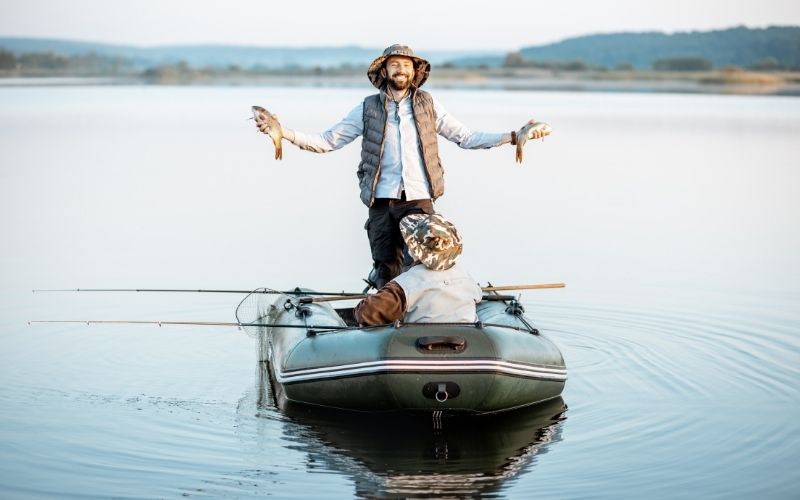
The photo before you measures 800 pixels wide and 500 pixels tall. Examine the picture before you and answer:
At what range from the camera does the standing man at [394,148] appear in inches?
349

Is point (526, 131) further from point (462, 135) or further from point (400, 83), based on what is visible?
point (400, 83)

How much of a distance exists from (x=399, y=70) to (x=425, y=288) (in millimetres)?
1780

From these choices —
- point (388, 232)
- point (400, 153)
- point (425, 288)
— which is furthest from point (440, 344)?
point (400, 153)

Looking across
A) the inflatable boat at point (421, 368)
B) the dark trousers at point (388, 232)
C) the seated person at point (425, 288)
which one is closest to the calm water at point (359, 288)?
the inflatable boat at point (421, 368)

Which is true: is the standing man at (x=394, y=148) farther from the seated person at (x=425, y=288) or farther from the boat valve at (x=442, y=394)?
the boat valve at (x=442, y=394)

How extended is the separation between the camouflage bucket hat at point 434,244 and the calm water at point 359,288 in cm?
90

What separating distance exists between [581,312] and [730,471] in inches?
151

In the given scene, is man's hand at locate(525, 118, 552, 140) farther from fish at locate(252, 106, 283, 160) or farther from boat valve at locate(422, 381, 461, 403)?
boat valve at locate(422, 381, 461, 403)

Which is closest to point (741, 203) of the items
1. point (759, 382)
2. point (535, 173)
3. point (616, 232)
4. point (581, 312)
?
point (616, 232)

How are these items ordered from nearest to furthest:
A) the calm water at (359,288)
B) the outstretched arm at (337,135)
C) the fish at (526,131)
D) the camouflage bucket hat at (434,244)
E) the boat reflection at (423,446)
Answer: the boat reflection at (423,446), the calm water at (359,288), the camouflage bucket hat at (434,244), the fish at (526,131), the outstretched arm at (337,135)

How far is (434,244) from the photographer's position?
7633mm

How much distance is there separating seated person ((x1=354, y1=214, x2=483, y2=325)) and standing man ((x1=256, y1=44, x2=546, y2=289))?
1.13 meters

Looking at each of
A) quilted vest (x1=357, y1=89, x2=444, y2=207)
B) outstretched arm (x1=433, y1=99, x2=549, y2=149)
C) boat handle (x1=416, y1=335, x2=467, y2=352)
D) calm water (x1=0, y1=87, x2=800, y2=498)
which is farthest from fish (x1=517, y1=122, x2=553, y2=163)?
boat handle (x1=416, y1=335, x2=467, y2=352)

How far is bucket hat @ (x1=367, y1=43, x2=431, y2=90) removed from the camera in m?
8.84
